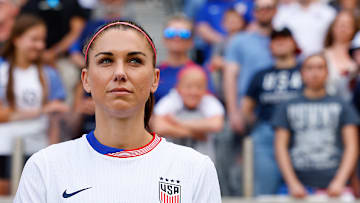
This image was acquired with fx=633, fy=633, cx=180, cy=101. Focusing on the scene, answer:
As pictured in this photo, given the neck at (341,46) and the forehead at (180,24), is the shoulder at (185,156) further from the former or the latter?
the neck at (341,46)

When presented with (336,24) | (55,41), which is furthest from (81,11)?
(336,24)

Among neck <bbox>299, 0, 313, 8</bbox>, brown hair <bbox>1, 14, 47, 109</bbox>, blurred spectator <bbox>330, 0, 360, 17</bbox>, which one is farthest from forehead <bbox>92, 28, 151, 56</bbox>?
blurred spectator <bbox>330, 0, 360, 17</bbox>

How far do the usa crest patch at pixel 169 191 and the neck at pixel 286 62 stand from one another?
4660 millimetres

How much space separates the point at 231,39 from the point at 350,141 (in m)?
2.47

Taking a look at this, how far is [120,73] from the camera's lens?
7.81ft

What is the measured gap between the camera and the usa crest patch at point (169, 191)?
2488 millimetres

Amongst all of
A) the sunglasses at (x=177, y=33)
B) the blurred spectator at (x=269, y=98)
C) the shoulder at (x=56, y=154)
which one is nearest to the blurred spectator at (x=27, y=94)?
the sunglasses at (x=177, y=33)

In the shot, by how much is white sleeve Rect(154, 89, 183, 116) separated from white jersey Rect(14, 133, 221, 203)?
12.5ft

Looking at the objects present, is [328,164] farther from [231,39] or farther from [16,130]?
[16,130]

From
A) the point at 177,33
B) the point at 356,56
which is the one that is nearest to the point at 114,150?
the point at 177,33

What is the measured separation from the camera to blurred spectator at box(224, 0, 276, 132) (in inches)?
295

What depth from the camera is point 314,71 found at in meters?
6.44

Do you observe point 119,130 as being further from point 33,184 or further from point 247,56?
point 247,56

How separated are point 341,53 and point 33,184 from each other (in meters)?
5.69
